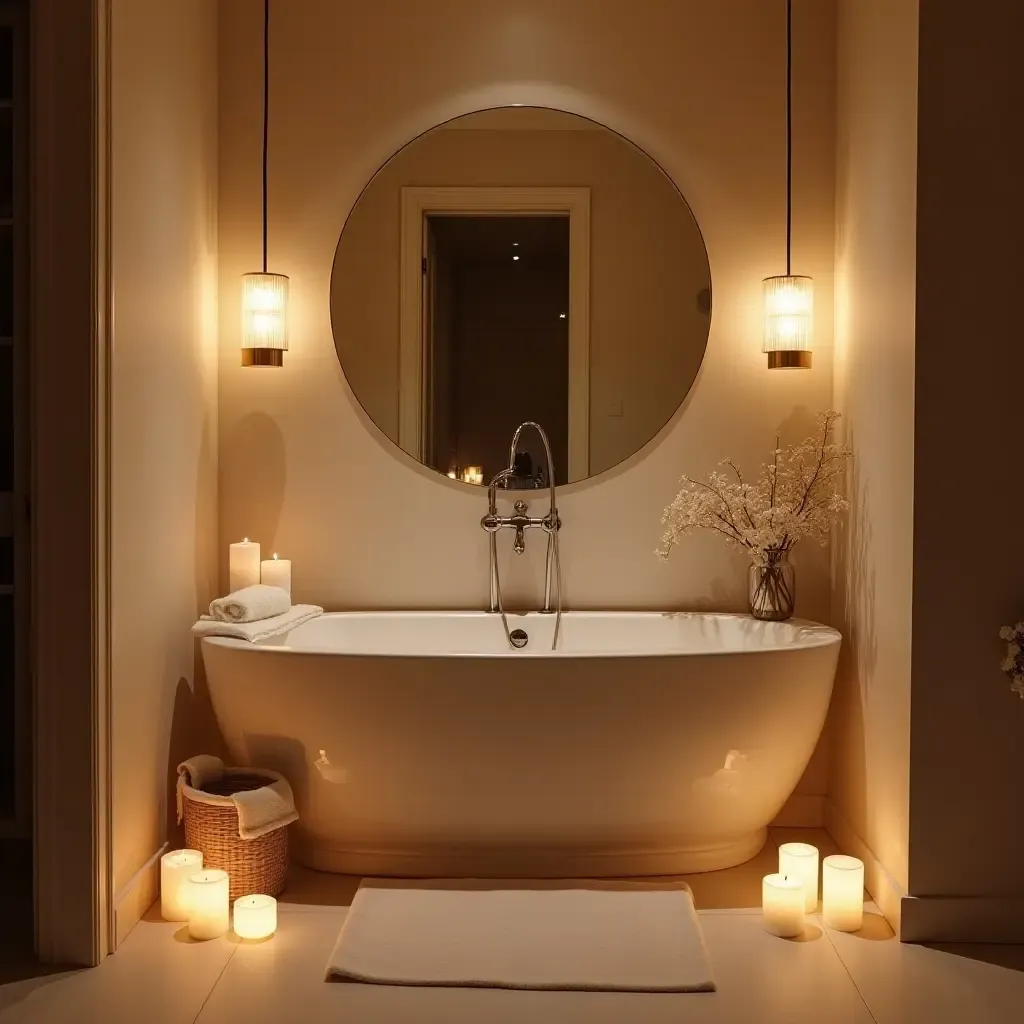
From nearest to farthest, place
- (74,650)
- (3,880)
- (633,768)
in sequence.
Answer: (74,650) → (633,768) → (3,880)

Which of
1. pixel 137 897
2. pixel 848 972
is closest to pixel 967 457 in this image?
pixel 848 972

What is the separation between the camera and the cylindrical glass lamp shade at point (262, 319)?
3.15 metres

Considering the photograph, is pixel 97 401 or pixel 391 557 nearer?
pixel 97 401

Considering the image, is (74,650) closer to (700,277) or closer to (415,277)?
(415,277)

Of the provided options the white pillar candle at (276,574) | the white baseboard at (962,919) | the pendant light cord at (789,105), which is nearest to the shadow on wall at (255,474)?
the white pillar candle at (276,574)

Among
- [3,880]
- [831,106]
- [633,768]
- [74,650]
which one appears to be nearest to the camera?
[74,650]

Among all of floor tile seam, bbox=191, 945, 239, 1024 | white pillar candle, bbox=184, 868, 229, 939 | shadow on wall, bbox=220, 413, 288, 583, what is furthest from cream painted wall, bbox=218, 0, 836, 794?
floor tile seam, bbox=191, 945, 239, 1024

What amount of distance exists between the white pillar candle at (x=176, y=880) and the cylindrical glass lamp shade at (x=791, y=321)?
1949mm

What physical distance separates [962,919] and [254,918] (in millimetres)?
1524

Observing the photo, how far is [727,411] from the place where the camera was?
3320 mm

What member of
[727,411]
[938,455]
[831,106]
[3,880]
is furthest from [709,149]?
[3,880]

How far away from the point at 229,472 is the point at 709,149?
166 cm

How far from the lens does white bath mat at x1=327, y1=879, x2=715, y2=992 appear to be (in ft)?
7.54

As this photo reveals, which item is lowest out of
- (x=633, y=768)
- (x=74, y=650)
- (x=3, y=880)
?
(x=3, y=880)
